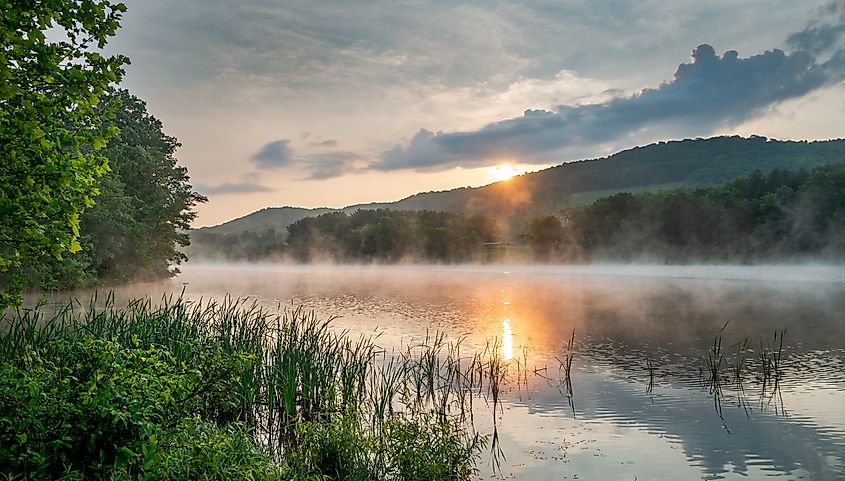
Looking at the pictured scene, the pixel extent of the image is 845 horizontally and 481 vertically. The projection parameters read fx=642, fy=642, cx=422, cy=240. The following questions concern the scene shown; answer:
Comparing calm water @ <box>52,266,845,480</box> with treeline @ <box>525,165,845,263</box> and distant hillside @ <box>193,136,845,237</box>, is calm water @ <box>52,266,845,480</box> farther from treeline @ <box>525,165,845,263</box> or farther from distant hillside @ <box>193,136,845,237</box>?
distant hillside @ <box>193,136,845,237</box>

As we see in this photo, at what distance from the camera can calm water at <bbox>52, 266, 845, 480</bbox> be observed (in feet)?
33.9

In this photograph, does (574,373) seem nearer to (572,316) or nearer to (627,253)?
(572,316)

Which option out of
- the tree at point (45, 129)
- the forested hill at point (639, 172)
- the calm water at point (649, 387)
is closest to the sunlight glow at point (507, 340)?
the calm water at point (649, 387)

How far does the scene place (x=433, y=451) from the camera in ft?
27.2

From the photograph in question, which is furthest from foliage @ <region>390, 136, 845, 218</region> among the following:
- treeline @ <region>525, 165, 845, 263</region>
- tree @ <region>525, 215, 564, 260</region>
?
treeline @ <region>525, 165, 845, 263</region>

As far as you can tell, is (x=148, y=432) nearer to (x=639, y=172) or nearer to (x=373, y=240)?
(x=373, y=240)

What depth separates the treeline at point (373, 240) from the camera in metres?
108

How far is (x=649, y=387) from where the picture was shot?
51.0ft

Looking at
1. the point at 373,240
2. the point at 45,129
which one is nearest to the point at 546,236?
the point at 373,240

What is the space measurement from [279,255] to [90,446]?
121 m

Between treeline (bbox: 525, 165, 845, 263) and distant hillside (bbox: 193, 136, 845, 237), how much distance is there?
3482 centimetres

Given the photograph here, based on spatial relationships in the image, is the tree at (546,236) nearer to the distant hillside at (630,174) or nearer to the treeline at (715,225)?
the treeline at (715,225)

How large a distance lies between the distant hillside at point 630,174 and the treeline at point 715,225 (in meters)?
34.8

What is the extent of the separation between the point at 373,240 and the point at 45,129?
340ft
